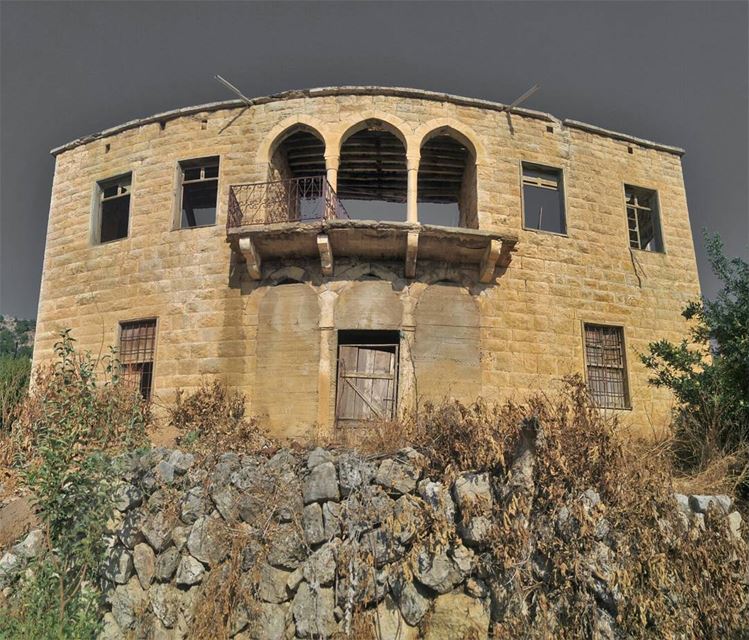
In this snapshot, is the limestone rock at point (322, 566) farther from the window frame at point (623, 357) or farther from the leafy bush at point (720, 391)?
the window frame at point (623, 357)

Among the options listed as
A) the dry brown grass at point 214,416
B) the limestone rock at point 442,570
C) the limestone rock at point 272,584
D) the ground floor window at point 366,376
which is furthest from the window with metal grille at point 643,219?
the limestone rock at point 272,584

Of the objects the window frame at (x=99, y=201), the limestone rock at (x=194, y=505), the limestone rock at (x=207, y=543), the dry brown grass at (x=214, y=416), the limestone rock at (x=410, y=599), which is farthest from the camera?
the window frame at (x=99, y=201)

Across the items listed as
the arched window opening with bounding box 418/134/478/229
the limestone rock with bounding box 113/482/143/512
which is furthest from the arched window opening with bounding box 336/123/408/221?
the limestone rock with bounding box 113/482/143/512

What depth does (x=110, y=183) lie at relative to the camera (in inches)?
557

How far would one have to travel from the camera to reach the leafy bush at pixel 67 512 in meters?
6.65

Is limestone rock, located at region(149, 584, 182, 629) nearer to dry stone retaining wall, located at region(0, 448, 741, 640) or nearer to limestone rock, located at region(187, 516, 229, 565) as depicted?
dry stone retaining wall, located at region(0, 448, 741, 640)

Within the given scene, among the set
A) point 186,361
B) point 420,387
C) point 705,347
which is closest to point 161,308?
point 186,361

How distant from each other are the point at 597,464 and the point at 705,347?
7826 mm

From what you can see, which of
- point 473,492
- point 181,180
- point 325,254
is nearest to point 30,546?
point 473,492

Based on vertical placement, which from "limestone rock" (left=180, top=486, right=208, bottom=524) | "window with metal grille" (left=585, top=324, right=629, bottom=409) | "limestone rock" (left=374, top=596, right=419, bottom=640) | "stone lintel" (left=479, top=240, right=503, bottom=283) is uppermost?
"stone lintel" (left=479, top=240, right=503, bottom=283)

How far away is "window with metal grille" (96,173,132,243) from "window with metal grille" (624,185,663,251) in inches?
480

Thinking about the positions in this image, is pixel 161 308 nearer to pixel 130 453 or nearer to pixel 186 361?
pixel 186 361

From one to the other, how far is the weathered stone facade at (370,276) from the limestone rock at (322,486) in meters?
3.75

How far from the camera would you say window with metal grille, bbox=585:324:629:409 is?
12328mm
